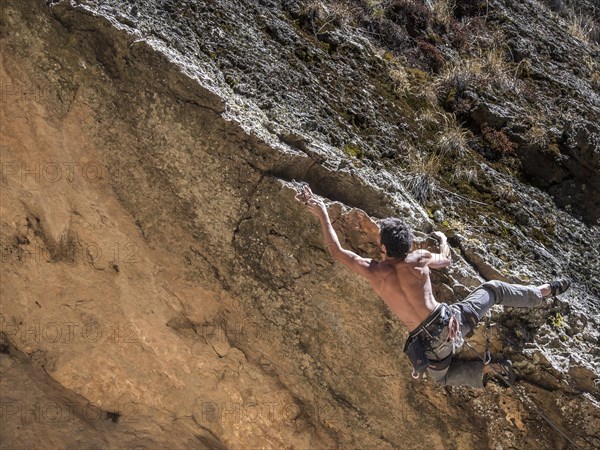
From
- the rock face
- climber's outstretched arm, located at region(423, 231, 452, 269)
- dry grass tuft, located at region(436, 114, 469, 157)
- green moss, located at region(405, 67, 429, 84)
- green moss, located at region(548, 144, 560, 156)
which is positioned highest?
green moss, located at region(548, 144, 560, 156)

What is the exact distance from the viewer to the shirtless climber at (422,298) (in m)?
5.06

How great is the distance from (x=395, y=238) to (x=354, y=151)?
4.03 feet

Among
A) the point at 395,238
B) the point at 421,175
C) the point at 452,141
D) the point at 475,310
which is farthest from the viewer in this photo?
the point at 452,141

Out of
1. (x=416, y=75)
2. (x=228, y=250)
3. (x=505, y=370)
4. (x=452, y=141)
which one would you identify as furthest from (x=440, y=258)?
(x=416, y=75)

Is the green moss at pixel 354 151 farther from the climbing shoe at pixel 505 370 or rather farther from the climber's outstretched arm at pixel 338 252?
the climbing shoe at pixel 505 370

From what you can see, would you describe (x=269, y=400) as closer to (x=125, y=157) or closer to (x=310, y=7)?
(x=125, y=157)

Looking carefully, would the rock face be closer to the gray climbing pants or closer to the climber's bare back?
the gray climbing pants

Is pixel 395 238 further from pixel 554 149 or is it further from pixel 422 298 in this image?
pixel 554 149

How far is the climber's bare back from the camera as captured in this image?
512cm

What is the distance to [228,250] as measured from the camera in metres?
5.81

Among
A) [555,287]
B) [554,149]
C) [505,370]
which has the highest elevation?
[554,149]

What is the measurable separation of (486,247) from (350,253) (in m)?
1.25

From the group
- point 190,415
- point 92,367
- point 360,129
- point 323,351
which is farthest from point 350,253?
point 92,367

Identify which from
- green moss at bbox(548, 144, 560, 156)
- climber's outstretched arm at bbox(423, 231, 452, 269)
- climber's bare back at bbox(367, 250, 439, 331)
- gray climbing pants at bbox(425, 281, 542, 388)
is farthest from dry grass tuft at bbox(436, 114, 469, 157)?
climber's bare back at bbox(367, 250, 439, 331)
